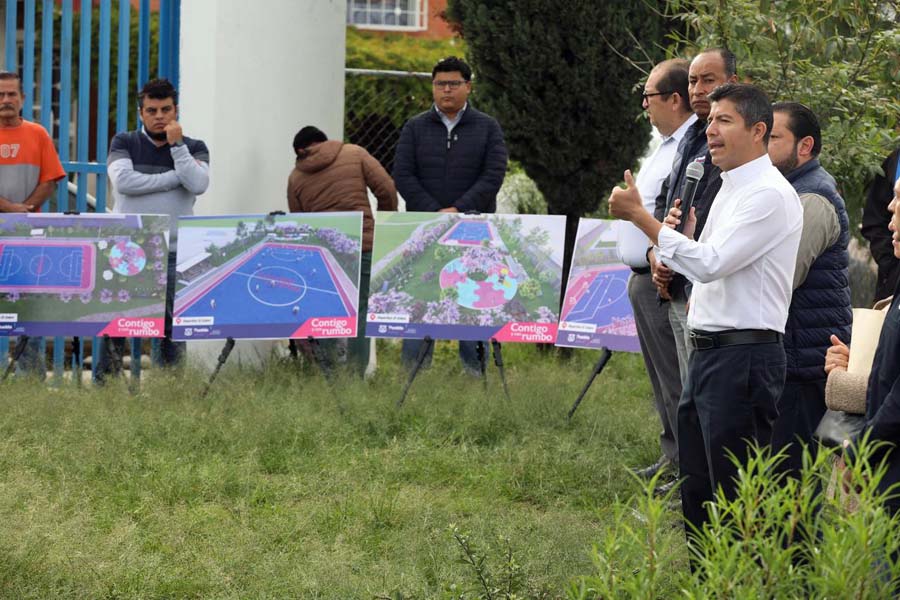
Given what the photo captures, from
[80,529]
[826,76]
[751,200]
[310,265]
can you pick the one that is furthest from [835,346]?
[310,265]

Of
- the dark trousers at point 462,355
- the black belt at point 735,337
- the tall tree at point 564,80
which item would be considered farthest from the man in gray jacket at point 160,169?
the black belt at point 735,337

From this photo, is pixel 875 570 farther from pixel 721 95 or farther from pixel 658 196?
pixel 658 196

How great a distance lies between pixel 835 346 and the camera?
529 centimetres

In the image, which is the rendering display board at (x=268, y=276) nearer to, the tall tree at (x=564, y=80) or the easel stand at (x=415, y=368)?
the easel stand at (x=415, y=368)

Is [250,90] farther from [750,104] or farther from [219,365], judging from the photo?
[750,104]

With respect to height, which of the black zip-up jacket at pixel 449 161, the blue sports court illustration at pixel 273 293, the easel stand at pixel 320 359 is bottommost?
the easel stand at pixel 320 359

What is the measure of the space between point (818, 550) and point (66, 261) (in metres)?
6.92

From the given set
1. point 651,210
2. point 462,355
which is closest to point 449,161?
point 462,355

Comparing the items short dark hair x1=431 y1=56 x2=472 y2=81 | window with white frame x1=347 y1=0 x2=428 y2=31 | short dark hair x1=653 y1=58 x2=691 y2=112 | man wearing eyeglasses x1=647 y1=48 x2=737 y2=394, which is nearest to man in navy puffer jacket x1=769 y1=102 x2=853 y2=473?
man wearing eyeglasses x1=647 y1=48 x2=737 y2=394

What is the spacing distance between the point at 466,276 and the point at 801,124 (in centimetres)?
357

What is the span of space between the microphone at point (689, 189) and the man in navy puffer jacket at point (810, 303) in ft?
1.12

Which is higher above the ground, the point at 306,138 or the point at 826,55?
the point at 826,55

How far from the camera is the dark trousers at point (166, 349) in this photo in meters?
9.70

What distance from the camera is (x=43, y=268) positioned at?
30.8 ft
